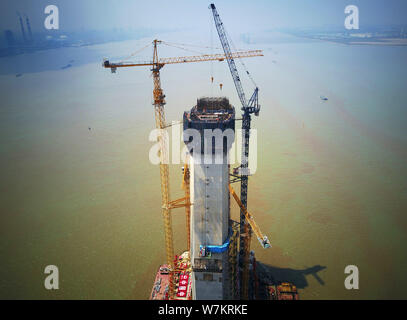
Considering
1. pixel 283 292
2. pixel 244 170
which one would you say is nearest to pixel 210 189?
pixel 244 170

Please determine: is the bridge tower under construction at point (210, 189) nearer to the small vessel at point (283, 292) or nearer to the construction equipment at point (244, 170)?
the construction equipment at point (244, 170)

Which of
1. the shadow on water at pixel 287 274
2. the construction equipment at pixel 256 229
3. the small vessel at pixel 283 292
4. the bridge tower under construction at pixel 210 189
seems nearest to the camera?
the bridge tower under construction at pixel 210 189

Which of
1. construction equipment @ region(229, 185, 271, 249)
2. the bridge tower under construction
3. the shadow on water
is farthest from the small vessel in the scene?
the bridge tower under construction

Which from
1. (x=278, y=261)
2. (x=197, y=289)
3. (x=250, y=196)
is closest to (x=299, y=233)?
(x=278, y=261)

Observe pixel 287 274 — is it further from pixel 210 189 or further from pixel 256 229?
pixel 210 189

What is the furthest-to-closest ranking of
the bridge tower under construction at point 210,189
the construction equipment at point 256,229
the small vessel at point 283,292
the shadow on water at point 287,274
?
the shadow on water at point 287,274 < the small vessel at point 283,292 < the construction equipment at point 256,229 < the bridge tower under construction at point 210,189

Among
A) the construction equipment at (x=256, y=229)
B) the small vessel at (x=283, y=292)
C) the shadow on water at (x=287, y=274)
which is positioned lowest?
the small vessel at (x=283, y=292)

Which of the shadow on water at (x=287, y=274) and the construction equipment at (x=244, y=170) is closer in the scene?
the construction equipment at (x=244, y=170)

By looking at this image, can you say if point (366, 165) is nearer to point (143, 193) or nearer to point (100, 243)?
point (143, 193)

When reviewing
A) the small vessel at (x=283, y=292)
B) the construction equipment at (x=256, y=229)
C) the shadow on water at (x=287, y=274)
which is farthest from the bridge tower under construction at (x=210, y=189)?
the shadow on water at (x=287, y=274)

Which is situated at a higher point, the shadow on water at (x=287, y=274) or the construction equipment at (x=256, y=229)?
the construction equipment at (x=256, y=229)
